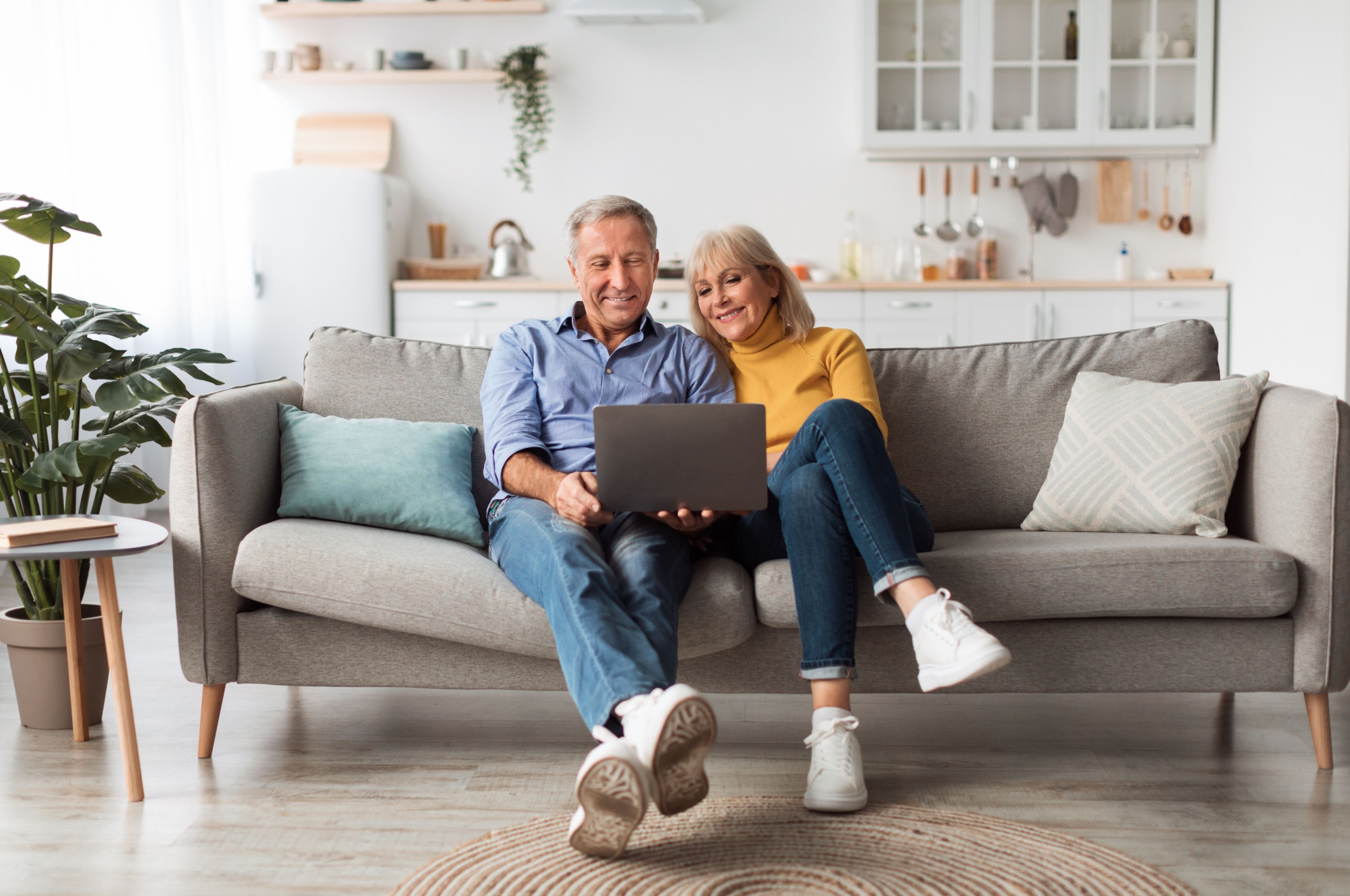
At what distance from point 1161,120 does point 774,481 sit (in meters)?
3.72

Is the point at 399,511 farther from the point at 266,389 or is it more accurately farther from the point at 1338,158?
the point at 1338,158

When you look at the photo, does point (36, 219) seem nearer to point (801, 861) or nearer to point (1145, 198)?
point (801, 861)

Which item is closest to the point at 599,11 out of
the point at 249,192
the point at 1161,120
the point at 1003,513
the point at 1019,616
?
the point at 249,192

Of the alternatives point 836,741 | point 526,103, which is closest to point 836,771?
point 836,741

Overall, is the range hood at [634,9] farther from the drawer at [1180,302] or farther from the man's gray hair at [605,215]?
the man's gray hair at [605,215]

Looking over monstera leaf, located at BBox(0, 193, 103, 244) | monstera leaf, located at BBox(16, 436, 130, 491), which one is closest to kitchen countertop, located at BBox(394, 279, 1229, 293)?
monstera leaf, located at BBox(0, 193, 103, 244)

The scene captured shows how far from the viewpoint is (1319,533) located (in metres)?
1.87

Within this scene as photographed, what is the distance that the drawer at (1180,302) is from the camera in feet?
15.2

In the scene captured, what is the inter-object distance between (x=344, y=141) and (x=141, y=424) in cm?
330

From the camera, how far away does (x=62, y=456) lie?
1.96 meters

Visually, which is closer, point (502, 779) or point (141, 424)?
point (502, 779)

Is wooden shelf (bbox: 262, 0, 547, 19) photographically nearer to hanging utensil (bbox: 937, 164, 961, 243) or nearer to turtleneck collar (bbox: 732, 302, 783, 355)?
hanging utensil (bbox: 937, 164, 961, 243)

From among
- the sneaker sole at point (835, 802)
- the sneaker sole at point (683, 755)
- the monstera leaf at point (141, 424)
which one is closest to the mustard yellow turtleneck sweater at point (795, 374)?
the sneaker sole at point (835, 802)

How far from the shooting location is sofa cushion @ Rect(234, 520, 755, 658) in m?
1.82
